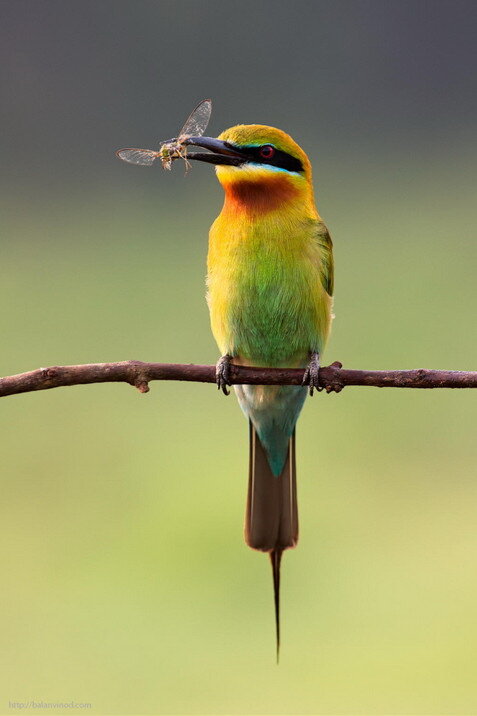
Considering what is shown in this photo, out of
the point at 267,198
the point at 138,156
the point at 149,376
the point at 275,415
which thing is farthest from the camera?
the point at 275,415

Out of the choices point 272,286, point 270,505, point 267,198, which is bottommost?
point 270,505

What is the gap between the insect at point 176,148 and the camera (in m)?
1.53

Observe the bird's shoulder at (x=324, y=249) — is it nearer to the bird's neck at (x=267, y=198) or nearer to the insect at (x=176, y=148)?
the bird's neck at (x=267, y=198)

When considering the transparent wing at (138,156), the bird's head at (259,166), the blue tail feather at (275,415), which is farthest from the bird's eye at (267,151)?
the blue tail feather at (275,415)

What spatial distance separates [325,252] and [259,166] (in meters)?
0.22

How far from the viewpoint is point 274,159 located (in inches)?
64.2

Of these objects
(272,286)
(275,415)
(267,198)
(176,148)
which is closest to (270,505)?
(275,415)

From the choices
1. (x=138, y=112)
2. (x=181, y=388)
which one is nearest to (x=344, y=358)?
(x=181, y=388)

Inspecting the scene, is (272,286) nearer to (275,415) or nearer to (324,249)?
(324,249)

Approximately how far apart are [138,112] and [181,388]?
62.7 inches

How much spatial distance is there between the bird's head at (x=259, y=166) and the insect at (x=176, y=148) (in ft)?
0.06

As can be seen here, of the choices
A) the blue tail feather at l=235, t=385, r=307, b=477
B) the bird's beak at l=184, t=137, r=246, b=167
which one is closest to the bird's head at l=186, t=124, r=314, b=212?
the bird's beak at l=184, t=137, r=246, b=167

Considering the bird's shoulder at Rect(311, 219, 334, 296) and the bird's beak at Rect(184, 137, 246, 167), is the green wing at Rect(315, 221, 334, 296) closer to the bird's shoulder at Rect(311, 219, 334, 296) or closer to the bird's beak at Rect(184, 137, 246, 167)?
the bird's shoulder at Rect(311, 219, 334, 296)

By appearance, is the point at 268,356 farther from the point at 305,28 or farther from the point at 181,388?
the point at 305,28
